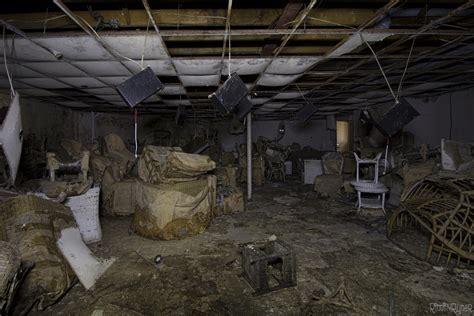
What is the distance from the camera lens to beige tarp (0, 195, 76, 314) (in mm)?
2256

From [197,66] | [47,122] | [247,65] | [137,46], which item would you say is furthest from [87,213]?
[47,122]

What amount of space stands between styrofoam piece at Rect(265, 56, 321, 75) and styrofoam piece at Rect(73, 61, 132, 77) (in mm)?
2210

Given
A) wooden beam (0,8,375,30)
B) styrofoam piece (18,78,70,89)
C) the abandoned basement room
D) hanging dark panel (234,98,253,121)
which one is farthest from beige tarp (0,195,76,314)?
hanging dark panel (234,98,253,121)

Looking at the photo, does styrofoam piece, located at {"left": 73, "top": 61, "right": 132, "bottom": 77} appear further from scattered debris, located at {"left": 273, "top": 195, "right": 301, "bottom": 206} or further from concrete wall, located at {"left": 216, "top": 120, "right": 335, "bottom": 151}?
concrete wall, located at {"left": 216, "top": 120, "right": 335, "bottom": 151}

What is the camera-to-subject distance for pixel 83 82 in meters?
4.31

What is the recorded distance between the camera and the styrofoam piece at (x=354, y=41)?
8.67 ft

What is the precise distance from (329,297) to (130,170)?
4.98 meters

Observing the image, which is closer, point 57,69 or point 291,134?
point 57,69

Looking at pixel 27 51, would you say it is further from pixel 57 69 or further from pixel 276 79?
pixel 276 79

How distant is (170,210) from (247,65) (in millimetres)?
2499

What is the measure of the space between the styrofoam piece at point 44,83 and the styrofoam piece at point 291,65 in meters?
3.74

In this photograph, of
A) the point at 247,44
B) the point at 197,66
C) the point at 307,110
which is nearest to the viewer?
the point at 247,44

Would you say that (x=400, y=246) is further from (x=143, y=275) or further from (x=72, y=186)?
(x=72, y=186)

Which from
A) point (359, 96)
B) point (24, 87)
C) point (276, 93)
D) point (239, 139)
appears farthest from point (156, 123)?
point (359, 96)
